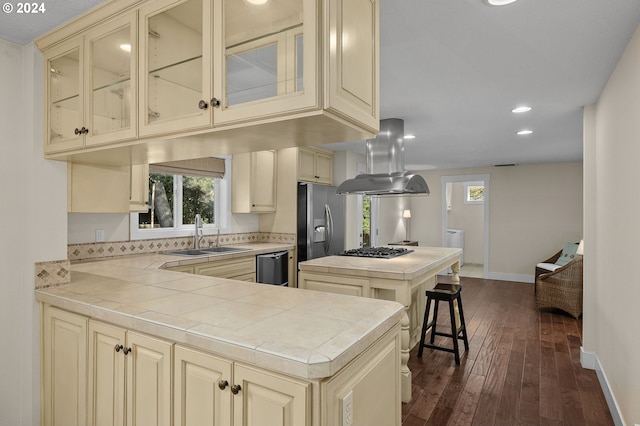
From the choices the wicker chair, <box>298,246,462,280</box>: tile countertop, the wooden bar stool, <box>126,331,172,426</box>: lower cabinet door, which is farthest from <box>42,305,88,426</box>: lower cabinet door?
the wicker chair

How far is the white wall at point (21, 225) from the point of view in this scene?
1903mm

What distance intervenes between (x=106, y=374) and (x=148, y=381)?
314 millimetres

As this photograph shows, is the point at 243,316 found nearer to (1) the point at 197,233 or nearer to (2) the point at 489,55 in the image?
(2) the point at 489,55

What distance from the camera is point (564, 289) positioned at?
4957mm

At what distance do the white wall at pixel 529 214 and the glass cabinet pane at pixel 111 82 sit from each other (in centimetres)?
747

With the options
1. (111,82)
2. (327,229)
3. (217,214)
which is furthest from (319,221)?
(111,82)

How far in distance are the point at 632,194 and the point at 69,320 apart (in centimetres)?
302

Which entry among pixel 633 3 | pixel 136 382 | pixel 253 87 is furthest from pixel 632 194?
pixel 136 382

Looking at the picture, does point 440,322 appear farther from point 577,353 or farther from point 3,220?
point 3,220

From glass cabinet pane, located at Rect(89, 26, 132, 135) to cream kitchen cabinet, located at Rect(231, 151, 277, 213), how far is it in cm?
281

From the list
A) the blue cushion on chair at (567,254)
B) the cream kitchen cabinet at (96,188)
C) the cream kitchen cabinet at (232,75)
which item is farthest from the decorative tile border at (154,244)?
the blue cushion on chair at (567,254)

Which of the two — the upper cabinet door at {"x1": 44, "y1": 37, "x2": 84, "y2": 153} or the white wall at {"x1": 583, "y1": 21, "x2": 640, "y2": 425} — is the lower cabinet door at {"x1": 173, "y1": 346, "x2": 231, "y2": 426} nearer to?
the upper cabinet door at {"x1": 44, "y1": 37, "x2": 84, "y2": 153}

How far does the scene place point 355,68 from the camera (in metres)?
1.26

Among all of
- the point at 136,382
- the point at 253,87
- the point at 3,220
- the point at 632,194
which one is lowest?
the point at 136,382
